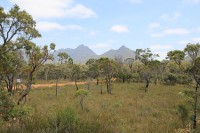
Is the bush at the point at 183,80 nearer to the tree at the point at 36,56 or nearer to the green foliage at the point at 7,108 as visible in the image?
the tree at the point at 36,56

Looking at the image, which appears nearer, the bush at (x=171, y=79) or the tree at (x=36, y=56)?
the tree at (x=36, y=56)

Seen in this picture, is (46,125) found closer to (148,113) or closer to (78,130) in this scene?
(78,130)

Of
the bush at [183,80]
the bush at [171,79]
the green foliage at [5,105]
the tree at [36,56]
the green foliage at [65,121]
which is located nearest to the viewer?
the green foliage at [5,105]

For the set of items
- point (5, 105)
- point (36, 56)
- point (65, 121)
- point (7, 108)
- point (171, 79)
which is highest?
point (36, 56)

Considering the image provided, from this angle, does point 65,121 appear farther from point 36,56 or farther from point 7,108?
point 36,56

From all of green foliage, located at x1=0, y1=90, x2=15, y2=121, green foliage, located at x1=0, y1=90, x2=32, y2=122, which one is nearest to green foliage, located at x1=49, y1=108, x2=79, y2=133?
green foliage, located at x1=0, y1=90, x2=32, y2=122

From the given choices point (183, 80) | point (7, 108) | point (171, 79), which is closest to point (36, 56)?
point (7, 108)

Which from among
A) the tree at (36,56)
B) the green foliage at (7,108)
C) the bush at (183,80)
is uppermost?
the tree at (36,56)

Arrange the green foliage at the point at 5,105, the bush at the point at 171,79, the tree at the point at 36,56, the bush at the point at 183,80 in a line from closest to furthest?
the green foliage at the point at 5,105 < the tree at the point at 36,56 < the bush at the point at 171,79 < the bush at the point at 183,80

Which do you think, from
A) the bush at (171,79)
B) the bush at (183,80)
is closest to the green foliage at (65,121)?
the bush at (171,79)

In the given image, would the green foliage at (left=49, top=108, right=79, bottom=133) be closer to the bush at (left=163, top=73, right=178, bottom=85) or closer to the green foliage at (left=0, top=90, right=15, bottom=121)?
the green foliage at (left=0, top=90, right=15, bottom=121)

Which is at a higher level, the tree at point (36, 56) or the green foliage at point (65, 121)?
the tree at point (36, 56)

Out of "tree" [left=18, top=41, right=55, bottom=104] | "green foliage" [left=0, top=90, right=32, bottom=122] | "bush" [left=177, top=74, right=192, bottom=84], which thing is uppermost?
"tree" [left=18, top=41, right=55, bottom=104]

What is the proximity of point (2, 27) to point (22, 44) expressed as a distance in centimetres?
135
